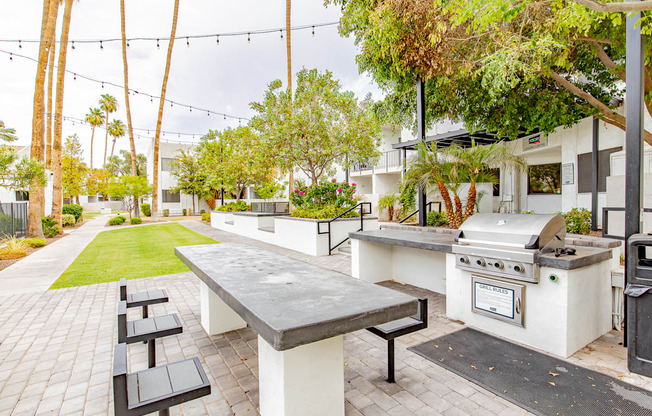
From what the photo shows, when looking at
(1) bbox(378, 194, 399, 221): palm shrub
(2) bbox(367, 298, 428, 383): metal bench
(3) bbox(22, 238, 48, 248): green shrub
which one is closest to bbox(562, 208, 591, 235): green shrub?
(2) bbox(367, 298, 428, 383): metal bench

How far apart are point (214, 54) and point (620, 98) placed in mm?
16380

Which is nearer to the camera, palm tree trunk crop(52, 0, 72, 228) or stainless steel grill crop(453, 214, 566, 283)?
stainless steel grill crop(453, 214, 566, 283)

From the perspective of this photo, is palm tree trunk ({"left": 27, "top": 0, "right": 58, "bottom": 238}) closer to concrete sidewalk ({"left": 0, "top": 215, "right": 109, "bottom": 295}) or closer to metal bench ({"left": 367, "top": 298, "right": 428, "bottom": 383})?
concrete sidewalk ({"left": 0, "top": 215, "right": 109, "bottom": 295})

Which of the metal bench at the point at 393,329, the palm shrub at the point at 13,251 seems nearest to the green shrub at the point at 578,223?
the metal bench at the point at 393,329

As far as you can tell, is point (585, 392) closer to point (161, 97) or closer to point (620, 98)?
point (620, 98)

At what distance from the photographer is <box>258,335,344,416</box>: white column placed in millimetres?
1896

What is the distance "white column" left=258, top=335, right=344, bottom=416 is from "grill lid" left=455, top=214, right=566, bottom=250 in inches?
92.7

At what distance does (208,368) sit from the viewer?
9.89 feet

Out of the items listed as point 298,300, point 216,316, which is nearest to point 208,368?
point 216,316

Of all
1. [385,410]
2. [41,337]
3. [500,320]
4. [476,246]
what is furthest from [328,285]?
[41,337]

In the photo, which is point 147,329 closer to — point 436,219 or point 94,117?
point 436,219

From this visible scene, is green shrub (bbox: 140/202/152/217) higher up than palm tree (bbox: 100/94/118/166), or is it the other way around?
palm tree (bbox: 100/94/118/166)

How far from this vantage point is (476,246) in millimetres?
3650

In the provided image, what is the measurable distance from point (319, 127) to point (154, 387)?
9453mm
